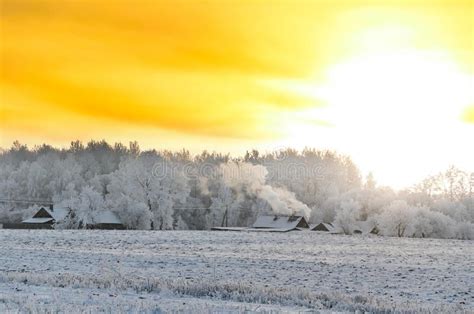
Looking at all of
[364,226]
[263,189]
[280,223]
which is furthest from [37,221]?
[364,226]

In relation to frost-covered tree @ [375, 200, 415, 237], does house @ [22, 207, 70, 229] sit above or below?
below

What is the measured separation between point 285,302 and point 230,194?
10013 centimetres

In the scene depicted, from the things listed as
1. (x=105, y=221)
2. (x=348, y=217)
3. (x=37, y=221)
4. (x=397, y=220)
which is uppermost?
(x=348, y=217)

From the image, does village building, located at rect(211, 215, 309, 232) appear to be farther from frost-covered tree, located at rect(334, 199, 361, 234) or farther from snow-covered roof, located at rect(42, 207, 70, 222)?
snow-covered roof, located at rect(42, 207, 70, 222)

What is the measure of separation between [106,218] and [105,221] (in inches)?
26.0

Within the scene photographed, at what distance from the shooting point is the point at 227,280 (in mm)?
30125

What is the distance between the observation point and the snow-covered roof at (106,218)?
10211cm

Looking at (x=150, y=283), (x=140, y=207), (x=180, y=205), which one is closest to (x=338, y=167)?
(x=180, y=205)

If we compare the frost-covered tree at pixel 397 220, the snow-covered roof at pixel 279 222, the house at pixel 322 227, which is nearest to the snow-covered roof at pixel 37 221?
the snow-covered roof at pixel 279 222

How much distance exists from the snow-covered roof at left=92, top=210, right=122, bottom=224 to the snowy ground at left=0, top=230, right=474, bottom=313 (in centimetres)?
5110

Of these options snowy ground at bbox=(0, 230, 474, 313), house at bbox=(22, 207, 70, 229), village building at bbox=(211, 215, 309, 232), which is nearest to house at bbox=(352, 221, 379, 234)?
village building at bbox=(211, 215, 309, 232)

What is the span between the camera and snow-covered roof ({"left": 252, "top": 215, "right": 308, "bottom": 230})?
114250 millimetres

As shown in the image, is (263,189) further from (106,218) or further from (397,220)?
(397,220)

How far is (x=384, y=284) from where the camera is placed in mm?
30906
